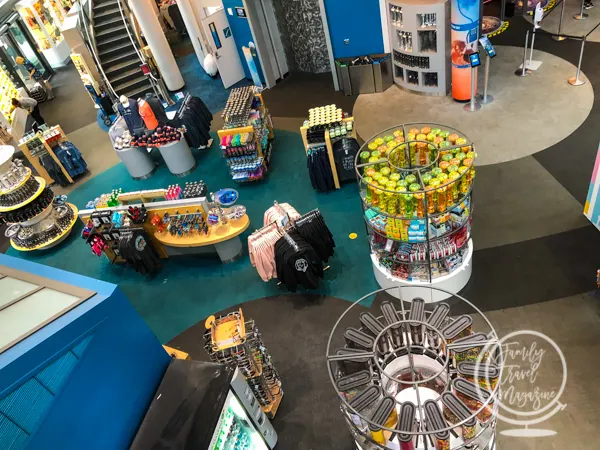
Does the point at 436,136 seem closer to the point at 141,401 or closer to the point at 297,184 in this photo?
the point at 297,184

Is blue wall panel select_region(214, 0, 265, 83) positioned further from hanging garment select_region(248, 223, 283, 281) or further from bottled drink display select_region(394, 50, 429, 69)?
hanging garment select_region(248, 223, 283, 281)

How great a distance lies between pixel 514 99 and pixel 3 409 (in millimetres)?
10747

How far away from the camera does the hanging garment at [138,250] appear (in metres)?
8.19

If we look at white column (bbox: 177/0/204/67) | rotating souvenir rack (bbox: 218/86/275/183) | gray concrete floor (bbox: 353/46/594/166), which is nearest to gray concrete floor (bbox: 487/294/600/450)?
gray concrete floor (bbox: 353/46/594/166)

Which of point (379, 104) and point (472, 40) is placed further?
point (379, 104)

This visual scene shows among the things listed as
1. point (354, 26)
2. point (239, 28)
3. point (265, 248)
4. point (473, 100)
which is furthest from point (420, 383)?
point (239, 28)

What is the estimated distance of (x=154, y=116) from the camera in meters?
10.6

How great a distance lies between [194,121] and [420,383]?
860 centimetres

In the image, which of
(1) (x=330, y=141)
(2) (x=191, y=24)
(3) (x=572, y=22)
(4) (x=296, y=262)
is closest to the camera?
(4) (x=296, y=262)

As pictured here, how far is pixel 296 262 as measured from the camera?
721 centimetres

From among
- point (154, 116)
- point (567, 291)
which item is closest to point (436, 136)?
point (567, 291)

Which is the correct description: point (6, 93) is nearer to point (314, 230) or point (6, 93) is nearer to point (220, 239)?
point (220, 239)

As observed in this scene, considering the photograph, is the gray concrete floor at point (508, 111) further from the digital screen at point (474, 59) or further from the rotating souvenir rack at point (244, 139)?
the rotating souvenir rack at point (244, 139)

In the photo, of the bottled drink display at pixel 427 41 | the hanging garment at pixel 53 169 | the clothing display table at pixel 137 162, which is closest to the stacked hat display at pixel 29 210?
the hanging garment at pixel 53 169
